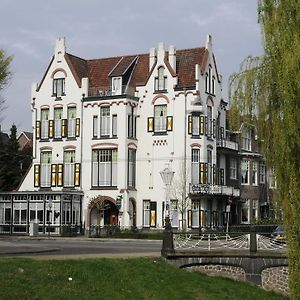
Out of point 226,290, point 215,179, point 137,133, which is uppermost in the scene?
point 137,133

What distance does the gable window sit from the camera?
6969 centimetres

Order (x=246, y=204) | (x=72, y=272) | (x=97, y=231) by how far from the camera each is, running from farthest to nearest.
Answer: (x=246, y=204) → (x=97, y=231) → (x=72, y=272)

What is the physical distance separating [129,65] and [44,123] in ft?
33.3

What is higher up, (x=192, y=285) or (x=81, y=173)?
(x=81, y=173)

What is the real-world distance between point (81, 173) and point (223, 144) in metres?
14.1

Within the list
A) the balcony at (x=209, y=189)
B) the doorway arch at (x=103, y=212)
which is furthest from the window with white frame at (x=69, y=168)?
the balcony at (x=209, y=189)

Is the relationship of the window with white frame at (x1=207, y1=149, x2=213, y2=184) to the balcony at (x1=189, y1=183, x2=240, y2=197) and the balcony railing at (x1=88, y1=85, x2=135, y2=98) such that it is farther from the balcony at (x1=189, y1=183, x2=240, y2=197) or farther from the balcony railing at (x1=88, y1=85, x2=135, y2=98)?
the balcony railing at (x1=88, y1=85, x2=135, y2=98)

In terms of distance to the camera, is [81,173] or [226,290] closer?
[226,290]

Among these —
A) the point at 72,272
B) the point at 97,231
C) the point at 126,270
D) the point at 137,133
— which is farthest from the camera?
the point at 137,133

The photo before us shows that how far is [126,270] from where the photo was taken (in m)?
25.2

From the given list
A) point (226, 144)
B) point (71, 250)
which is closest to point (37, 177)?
point (226, 144)

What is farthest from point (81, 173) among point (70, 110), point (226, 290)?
point (226, 290)

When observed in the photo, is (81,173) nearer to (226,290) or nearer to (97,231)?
(97,231)

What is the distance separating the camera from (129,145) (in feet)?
217
